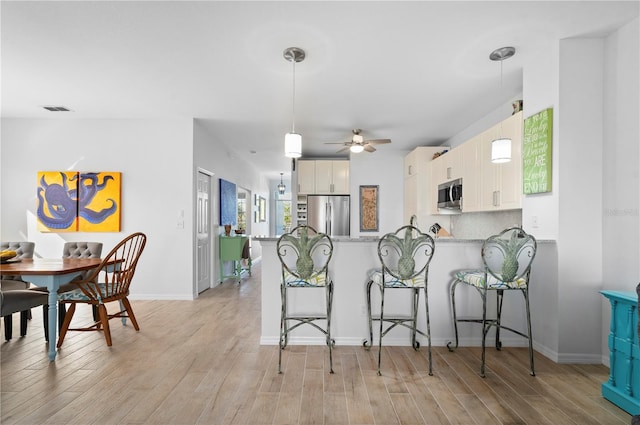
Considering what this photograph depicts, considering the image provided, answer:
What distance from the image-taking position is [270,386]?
2.33m

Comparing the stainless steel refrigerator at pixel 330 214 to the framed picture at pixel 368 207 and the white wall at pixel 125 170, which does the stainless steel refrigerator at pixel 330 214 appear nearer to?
the framed picture at pixel 368 207

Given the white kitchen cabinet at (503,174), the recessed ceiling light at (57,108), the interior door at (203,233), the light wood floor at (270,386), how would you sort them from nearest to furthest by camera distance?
the light wood floor at (270,386) < the white kitchen cabinet at (503,174) < the recessed ceiling light at (57,108) < the interior door at (203,233)

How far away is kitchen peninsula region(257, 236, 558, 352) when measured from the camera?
3111 millimetres

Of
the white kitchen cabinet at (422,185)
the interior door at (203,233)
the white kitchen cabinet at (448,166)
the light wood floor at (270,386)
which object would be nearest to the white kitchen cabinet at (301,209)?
the interior door at (203,233)

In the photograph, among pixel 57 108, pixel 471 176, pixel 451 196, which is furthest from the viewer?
pixel 451 196

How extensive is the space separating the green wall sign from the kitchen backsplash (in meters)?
0.86

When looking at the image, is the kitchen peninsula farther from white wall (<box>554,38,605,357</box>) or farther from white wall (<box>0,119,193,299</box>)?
white wall (<box>0,119,193,299</box>)

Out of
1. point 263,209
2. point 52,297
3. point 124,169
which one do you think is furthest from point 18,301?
point 263,209

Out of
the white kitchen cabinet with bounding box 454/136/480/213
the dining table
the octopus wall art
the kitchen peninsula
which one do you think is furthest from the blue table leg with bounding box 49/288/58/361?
the white kitchen cabinet with bounding box 454/136/480/213

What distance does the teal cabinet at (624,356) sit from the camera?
1988 millimetres

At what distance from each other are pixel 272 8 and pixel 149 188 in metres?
3.56

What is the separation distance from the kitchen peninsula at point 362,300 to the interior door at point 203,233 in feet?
8.44

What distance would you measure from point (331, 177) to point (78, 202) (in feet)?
14.2

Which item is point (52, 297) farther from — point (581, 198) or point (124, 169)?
point (581, 198)
